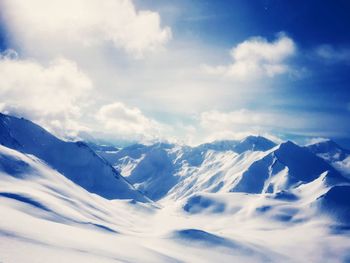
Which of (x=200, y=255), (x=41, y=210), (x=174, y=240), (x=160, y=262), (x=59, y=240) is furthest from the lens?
(x=174, y=240)

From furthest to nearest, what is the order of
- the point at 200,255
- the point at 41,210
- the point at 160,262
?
1. the point at 200,255
2. the point at 41,210
3. the point at 160,262

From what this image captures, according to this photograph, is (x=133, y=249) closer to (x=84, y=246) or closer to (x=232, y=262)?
(x=84, y=246)

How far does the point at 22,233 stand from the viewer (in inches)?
3231

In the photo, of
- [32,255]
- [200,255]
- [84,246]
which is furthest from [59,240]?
[200,255]

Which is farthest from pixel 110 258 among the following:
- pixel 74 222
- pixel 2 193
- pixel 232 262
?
pixel 232 262

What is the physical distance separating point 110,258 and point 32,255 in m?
25.2

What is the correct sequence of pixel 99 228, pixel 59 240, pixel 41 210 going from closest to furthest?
pixel 59 240 < pixel 41 210 < pixel 99 228

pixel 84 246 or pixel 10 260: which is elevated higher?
pixel 84 246

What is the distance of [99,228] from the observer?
161 meters

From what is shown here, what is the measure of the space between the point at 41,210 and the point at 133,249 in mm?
44061

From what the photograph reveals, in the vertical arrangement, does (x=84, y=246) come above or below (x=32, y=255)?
above

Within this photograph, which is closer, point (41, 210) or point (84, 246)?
point (84, 246)

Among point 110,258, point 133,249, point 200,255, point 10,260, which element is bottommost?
point 10,260

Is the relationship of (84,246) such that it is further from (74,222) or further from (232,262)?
(232,262)
